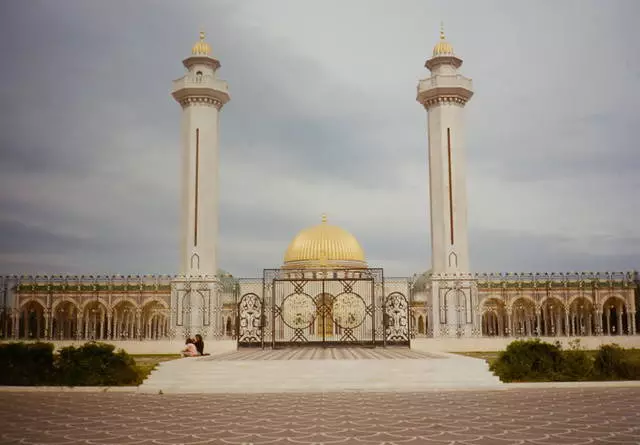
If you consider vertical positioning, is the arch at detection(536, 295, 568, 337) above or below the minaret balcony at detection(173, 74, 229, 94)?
below

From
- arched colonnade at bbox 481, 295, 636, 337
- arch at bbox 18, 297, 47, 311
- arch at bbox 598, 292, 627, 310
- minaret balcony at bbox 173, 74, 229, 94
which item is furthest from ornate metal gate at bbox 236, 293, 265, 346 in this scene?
arch at bbox 598, 292, 627, 310

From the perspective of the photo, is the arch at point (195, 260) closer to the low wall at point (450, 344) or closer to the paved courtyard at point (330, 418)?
the low wall at point (450, 344)

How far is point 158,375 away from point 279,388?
8.20ft

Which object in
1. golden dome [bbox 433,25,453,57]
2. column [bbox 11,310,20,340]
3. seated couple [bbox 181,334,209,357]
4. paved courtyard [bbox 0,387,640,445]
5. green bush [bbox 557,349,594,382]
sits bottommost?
paved courtyard [bbox 0,387,640,445]

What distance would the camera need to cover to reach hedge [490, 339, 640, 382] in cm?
1211

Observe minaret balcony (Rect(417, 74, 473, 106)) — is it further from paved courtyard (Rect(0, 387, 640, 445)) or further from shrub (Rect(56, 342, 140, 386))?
shrub (Rect(56, 342, 140, 386))

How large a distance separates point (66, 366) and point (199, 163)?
1728 centimetres

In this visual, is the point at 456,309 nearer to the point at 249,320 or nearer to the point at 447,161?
the point at 447,161

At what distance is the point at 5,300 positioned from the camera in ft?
72.2

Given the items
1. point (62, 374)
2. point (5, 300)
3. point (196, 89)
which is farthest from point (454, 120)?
point (62, 374)

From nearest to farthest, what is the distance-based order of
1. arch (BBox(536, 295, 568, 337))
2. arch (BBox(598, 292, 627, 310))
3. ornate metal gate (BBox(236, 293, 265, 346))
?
ornate metal gate (BBox(236, 293, 265, 346)) → arch (BBox(536, 295, 568, 337)) → arch (BBox(598, 292, 627, 310))

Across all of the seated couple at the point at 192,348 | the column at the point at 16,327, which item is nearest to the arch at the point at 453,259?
the seated couple at the point at 192,348

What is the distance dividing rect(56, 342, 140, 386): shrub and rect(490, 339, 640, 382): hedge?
23.2ft

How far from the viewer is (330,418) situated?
792 centimetres
